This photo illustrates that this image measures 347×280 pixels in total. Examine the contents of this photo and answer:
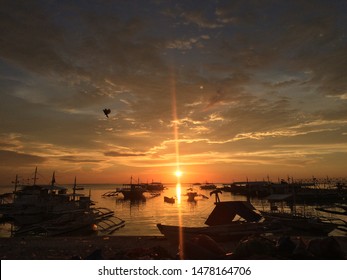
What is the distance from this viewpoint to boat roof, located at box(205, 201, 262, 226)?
25047mm

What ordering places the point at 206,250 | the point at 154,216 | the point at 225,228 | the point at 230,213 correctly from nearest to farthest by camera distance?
the point at 206,250 < the point at 225,228 < the point at 230,213 < the point at 154,216

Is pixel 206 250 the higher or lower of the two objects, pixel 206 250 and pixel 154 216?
the higher

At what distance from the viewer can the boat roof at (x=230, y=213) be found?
82.2 feet

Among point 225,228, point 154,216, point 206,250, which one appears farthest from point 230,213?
point 154,216

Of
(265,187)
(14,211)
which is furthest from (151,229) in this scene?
(265,187)

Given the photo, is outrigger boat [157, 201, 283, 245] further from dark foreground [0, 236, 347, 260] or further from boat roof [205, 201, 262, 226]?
dark foreground [0, 236, 347, 260]

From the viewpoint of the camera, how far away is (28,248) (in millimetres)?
19703

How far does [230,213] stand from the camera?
25.3 metres

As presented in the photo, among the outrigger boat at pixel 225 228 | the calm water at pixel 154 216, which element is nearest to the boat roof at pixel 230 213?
the outrigger boat at pixel 225 228

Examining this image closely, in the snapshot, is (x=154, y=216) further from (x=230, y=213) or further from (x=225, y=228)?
(x=225, y=228)

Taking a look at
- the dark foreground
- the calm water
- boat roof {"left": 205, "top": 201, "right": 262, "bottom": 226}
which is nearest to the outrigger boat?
boat roof {"left": 205, "top": 201, "right": 262, "bottom": 226}

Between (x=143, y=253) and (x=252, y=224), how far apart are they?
11833 mm

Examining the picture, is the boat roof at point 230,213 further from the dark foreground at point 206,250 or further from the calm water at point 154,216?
the calm water at point 154,216

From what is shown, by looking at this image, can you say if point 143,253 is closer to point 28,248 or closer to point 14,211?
point 28,248
